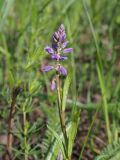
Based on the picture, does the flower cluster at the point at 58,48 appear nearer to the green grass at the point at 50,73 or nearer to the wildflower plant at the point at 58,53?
the wildflower plant at the point at 58,53

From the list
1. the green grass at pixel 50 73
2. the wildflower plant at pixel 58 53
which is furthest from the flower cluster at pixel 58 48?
the green grass at pixel 50 73

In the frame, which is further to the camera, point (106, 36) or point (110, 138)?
point (106, 36)

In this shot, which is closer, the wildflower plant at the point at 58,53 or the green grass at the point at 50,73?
the wildflower plant at the point at 58,53

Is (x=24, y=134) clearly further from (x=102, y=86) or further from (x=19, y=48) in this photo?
(x=19, y=48)

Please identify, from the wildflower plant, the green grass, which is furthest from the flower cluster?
the green grass

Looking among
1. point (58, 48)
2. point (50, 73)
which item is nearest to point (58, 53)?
point (58, 48)

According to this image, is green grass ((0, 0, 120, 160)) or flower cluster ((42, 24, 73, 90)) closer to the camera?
flower cluster ((42, 24, 73, 90))

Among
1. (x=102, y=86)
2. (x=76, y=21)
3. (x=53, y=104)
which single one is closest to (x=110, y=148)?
(x=102, y=86)

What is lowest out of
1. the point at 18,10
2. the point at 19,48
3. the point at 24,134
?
the point at 24,134

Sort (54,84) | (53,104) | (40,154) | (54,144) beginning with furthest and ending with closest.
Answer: (53,104)
(40,154)
(54,144)
(54,84)

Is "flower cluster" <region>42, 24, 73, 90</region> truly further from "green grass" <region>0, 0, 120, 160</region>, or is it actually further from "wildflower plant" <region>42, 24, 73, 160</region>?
"green grass" <region>0, 0, 120, 160</region>

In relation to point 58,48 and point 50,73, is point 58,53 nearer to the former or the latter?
point 58,48
